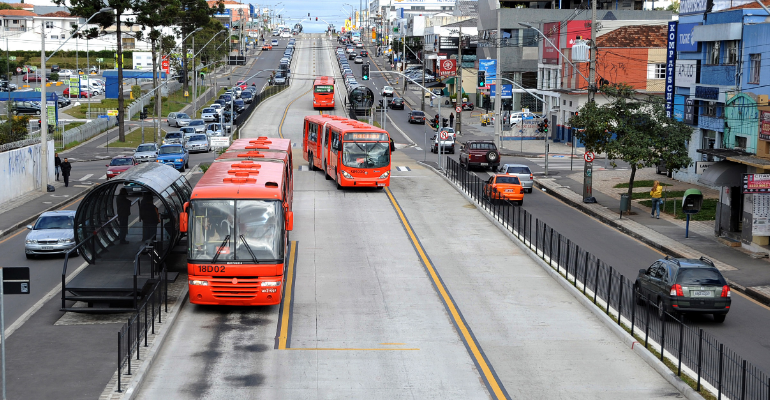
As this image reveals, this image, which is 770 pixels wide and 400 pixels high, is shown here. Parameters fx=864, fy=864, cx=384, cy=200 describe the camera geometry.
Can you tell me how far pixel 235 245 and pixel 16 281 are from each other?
254 inches

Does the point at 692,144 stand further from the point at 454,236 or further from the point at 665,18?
the point at 665,18

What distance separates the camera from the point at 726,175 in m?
32.1

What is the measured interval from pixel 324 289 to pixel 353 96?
2754 inches

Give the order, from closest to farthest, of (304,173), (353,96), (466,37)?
1. (304,173)
2. (353,96)
3. (466,37)

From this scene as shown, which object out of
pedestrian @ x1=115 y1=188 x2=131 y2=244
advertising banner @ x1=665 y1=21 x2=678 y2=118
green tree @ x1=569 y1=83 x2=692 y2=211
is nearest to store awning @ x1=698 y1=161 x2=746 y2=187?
green tree @ x1=569 y1=83 x2=692 y2=211

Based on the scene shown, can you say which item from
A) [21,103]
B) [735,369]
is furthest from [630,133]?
[21,103]

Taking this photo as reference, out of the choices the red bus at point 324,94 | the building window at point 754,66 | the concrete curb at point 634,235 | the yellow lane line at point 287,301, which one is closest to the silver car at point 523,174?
the concrete curb at point 634,235

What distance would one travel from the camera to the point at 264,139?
1312 inches

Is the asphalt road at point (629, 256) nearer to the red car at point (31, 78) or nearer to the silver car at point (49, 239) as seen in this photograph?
the silver car at point (49, 239)

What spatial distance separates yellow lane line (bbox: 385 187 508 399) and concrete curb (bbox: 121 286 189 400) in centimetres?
618

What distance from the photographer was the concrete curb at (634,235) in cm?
2434

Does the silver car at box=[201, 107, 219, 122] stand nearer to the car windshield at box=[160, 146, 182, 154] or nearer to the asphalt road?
the car windshield at box=[160, 146, 182, 154]

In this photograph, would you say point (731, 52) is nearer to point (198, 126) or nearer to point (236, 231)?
point (236, 231)

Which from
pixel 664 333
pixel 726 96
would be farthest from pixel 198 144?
pixel 664 333
